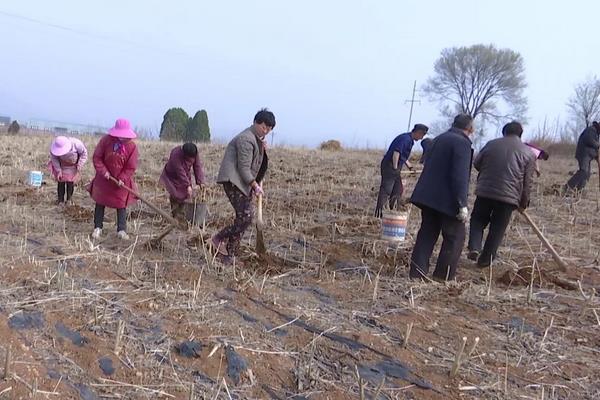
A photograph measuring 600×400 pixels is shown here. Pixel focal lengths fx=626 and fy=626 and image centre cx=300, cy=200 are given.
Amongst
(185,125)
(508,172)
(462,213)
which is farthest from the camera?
(185,125)

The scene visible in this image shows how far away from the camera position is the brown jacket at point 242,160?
17.1 feet

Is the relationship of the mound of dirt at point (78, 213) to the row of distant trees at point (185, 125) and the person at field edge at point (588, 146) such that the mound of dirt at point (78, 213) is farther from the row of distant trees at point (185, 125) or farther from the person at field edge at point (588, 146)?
the row of distant trees at point (185, 125)

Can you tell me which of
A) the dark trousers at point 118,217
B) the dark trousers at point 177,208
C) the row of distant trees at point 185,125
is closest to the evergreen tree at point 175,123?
the row of distant trees at point 185,125

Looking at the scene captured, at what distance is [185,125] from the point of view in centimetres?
3014

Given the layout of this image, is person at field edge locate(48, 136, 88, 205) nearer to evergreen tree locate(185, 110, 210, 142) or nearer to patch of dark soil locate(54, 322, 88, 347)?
patch of dark soil locate(54, 322, 88, 347)

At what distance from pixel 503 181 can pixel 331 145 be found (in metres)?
17.0

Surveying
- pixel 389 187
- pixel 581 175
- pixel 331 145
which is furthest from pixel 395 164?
pixel 331 145

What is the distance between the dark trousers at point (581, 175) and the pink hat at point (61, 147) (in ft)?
26.8

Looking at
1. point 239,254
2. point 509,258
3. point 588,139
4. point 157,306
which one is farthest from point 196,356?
point 588,139

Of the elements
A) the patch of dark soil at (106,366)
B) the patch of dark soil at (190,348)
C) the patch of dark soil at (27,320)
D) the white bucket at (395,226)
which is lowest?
the patch of dark soil at (106,366)

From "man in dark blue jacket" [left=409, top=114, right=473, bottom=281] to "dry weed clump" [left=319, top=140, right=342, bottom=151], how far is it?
55.1 ft

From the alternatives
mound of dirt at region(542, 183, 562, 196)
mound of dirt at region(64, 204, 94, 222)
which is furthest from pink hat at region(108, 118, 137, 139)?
mound of dirt at region(542, 183, 562, 196)

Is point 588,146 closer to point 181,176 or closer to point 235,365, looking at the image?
point 181,176

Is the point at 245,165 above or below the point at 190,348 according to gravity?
above
